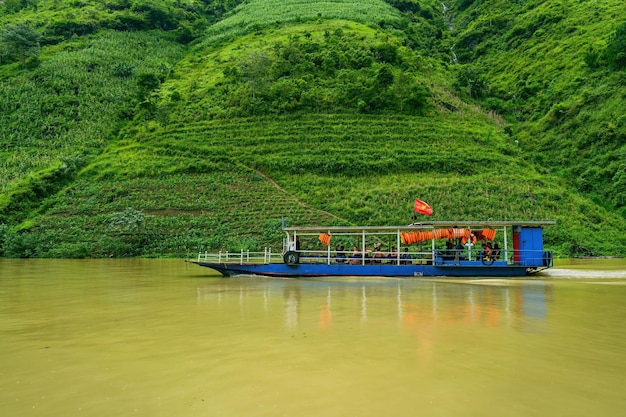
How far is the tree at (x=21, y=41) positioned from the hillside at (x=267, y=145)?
5.33 feet

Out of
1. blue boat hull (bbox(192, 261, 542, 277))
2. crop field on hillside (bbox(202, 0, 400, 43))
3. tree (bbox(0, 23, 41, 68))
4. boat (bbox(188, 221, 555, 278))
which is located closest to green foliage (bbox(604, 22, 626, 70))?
crop field on hillside (bbox(202, 0, 400, 43))

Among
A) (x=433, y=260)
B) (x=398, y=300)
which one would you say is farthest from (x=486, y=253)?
(x=398, y=300)

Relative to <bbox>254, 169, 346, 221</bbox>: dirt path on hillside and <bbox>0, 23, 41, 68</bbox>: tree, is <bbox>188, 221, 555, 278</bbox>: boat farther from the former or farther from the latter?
<bbox>0, 23, 41, 68</bbox>: tree

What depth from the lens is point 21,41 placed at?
73750 mm

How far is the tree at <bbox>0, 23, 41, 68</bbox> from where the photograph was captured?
73375mm

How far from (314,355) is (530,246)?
1735 centimetres

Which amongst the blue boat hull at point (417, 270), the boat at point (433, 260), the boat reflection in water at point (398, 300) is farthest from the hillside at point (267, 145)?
the boat reflection in water at point (398, 300)

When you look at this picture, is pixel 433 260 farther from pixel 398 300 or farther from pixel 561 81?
pixel 561 81

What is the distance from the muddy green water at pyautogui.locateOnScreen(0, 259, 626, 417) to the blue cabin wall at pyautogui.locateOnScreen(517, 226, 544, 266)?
7079mm

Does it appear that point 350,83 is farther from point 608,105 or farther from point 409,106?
point 608,105

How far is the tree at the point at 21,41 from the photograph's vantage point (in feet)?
241

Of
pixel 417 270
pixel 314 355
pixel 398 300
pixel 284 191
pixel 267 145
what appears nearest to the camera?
pixel 314 355

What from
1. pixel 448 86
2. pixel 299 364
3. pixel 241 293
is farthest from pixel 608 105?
pixel 299 364

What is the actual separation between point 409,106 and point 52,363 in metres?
51.5
